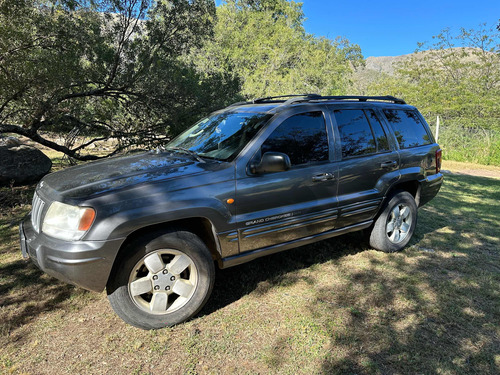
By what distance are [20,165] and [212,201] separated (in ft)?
23.6

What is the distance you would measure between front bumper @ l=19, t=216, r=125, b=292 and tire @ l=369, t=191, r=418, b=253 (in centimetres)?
313

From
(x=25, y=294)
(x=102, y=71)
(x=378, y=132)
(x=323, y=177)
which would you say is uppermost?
(x=102, y=71)

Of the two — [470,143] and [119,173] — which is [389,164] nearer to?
[119,173]

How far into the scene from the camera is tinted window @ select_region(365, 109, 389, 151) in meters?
4.13

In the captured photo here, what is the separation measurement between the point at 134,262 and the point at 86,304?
3.27 feet

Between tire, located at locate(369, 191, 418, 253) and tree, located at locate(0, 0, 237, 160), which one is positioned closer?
tire, located at locate(369, 191, 418, 253)

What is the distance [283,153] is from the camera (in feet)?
10.6

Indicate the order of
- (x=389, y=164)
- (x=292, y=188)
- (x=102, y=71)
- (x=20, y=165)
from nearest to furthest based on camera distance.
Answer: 1. (x=292, y=188)
2. (x=389, y=164)
3. (x=102, y=71)
4. (x=20, y=165)

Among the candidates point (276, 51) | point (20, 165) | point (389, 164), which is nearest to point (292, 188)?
point (389, 164)

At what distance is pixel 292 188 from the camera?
3.30 meters

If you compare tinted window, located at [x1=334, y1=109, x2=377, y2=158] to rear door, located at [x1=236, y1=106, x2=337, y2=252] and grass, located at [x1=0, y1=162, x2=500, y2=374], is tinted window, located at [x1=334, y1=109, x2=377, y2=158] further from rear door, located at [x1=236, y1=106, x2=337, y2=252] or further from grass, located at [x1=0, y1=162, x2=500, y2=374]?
grass, located at [x1=0, y1=162, x2=500, y2=374]

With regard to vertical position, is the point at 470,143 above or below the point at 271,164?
below

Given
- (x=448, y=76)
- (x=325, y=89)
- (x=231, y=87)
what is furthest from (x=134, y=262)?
(x=325, y=89)

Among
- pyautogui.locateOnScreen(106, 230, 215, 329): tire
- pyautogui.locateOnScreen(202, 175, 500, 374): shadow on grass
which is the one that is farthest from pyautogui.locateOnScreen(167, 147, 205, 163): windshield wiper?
pyautogui.locateOnScreen(202, 175, 500, 374): shadow on grass
